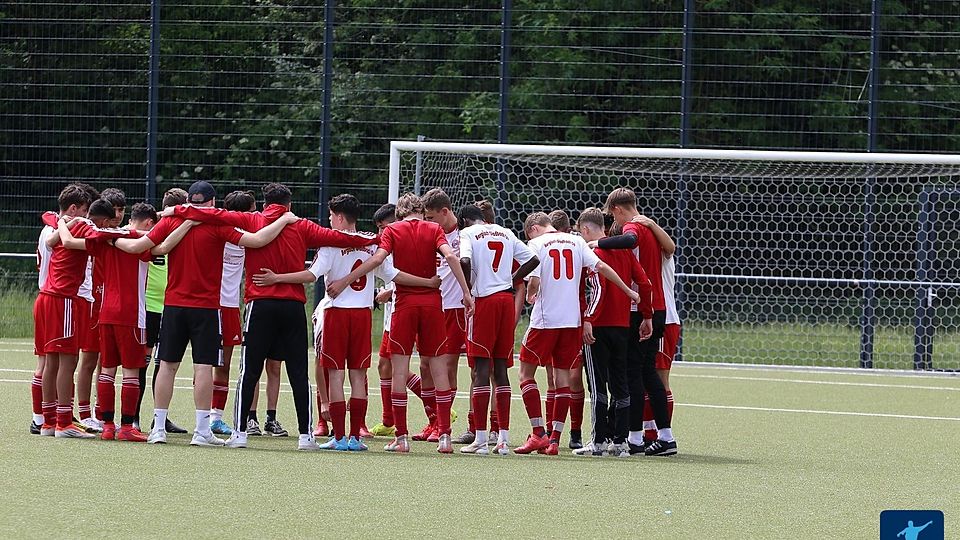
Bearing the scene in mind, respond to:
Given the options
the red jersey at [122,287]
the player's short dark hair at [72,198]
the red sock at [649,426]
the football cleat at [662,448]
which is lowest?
the football cleat at [662,448]

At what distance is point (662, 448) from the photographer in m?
9.24

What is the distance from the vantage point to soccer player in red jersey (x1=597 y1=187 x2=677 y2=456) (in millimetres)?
9297

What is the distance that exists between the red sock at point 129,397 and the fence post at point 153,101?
1049 centimetres

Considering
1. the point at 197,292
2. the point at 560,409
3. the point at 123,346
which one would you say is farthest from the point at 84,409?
the point at 560,409

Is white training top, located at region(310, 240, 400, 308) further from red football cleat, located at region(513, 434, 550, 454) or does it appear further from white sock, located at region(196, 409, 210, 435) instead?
red football cleat, located at region(513, 434, 550, 454)

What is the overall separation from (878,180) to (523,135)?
492 cm

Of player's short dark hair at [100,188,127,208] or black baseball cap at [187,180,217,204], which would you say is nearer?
black baseball cap at [187,180,217,204]

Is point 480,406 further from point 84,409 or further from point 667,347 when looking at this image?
point 84,409

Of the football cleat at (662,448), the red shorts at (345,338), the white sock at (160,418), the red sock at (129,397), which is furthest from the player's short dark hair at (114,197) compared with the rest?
the football cleat at (662,448)

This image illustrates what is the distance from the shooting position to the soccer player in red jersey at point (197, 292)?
345 inches

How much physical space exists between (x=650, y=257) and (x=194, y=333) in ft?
9.55

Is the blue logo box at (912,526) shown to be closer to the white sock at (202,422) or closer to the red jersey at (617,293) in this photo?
the red jersey at (617,293)

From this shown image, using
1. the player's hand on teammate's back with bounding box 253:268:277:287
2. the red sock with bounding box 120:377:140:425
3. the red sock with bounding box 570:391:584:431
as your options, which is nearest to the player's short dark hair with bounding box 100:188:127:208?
the red sock with bounding box 120:377:140:425

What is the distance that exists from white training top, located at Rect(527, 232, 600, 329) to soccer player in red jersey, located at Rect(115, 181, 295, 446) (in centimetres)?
162
